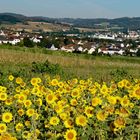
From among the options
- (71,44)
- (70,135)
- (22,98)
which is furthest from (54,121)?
(71,44)

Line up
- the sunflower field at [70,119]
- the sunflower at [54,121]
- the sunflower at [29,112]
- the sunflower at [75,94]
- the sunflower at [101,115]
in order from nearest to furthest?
the sunflower field at [70,119], the sunflower at [101,115], the sunflower at [54,121], the sunflower at [29,112], the sunflower at [75,94]

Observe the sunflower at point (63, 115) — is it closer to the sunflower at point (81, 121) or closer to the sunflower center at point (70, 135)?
the sunflower at point (81, 121)

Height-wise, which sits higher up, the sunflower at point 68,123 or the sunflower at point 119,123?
the sunflower at point 119,123

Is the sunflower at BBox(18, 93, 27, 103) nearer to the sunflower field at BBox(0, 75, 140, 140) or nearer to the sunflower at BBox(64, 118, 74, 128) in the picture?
the sunflower field at BBox(0, 75, 140, 140)

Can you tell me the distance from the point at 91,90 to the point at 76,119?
6.65 ft

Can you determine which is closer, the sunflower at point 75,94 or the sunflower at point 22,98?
the sunflower at point 22,98

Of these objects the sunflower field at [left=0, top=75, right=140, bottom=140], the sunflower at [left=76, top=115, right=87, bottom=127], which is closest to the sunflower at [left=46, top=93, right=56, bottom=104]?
the sunflower field at [left=0, top=75, right=140, bottom=140]

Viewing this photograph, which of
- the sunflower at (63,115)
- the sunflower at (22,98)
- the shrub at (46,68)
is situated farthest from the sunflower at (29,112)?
the shrub at (46,68)

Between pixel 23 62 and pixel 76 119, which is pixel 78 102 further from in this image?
pixel 23 62

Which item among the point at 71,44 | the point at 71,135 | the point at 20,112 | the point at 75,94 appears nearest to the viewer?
the point at 71,135

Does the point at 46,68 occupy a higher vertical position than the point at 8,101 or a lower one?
lower

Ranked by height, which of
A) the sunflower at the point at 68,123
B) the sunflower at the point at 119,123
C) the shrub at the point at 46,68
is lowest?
the shrub at the point at 46,68

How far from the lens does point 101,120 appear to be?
138 inches

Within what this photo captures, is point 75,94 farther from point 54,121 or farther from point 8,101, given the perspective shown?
point 54,121
